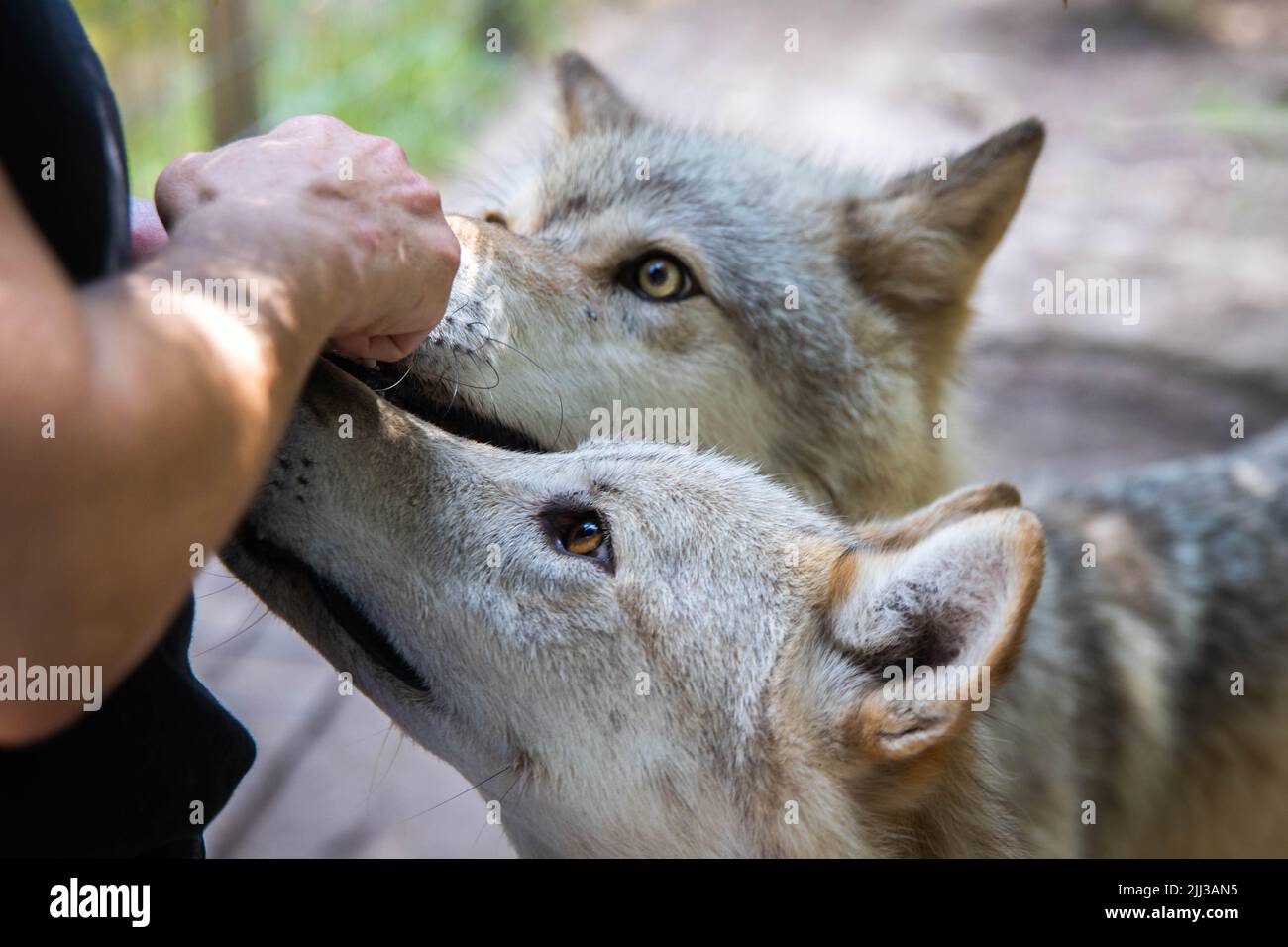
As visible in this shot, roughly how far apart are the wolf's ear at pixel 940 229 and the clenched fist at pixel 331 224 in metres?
1.91

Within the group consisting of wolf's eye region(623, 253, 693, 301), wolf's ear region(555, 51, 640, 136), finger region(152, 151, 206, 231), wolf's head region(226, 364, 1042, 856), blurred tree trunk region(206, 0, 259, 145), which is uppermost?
blurred tree trunk region(206, 0, 259, 145)

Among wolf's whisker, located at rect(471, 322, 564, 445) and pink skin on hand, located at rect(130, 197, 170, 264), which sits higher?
pink skin on hand, located at rect(130, 197, 170, 264)

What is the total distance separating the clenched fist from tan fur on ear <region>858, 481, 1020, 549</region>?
1085mm

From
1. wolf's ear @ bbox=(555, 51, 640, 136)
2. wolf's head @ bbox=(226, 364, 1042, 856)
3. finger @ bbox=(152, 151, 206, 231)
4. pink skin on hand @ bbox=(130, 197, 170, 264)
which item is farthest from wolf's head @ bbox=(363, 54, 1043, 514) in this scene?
finger @ bbox=(152, 151, 206, 231)

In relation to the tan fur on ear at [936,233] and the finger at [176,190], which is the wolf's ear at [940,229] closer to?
the tan fur on ear at [936,233]

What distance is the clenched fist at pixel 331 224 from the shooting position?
1477 mm

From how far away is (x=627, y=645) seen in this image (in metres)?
2.23

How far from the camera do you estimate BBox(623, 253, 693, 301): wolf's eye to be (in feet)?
10.9

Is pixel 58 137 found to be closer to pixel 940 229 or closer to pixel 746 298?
pixel 746 298

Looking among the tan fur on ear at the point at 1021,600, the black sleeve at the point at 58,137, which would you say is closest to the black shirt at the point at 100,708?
the black sleeve at the point at 58,137

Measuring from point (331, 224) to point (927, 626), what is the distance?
135 cm

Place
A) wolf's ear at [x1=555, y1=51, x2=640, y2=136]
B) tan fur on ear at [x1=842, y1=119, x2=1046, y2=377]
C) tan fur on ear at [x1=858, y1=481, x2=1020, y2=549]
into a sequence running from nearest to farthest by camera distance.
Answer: tan fur on ear at [x1=858, y1=481, x2=1020, y2=549] → tan fur on ear at [x1=842, y1=119, x2=1046, y2=377] → wolf's ear at [x1=555, y1=51, x2=640, y2=136]

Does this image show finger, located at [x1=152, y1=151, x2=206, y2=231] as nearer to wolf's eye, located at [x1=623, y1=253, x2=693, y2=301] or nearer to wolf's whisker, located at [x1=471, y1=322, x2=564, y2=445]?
wolf's whisker, located at [x1=471, y1=322, x2=564, y2=445]
